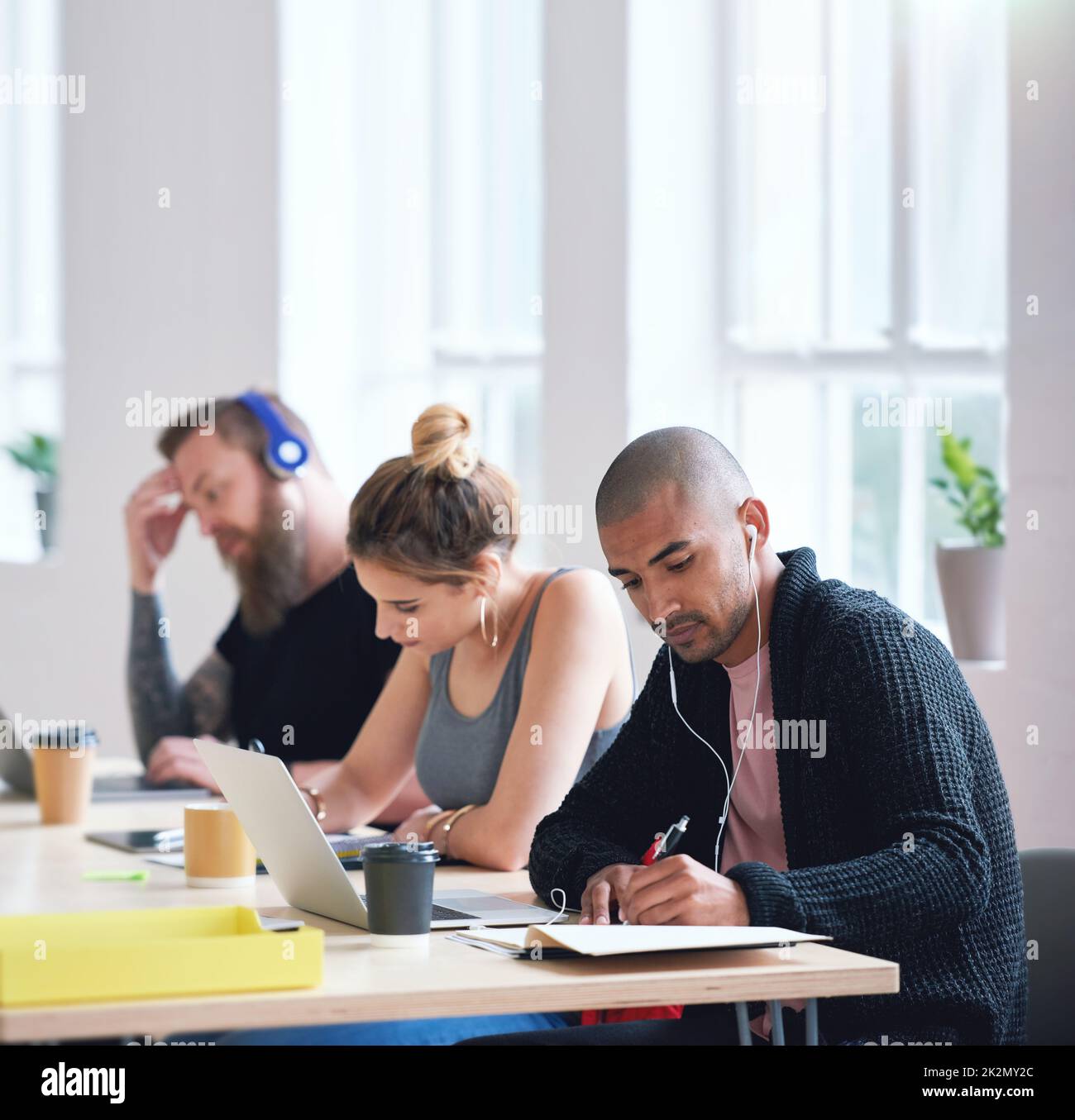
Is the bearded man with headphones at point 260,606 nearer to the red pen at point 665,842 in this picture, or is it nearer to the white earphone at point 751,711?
A: the white earphone at point 751,711

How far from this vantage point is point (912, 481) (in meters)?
3.95

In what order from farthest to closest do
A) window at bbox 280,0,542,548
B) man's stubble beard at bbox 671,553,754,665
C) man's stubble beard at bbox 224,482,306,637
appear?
window at bbox 280,0,542,548, man's stubble beard at bbox 224,482,306,637, man's stubble beard at bbox 671,553,754,665

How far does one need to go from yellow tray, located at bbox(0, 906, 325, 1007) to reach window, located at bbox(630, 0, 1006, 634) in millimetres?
2961

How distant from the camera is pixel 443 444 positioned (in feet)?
7.41

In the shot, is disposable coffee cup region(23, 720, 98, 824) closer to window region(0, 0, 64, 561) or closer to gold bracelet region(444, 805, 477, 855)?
gold bracelet region(444, 805, 477, 855)

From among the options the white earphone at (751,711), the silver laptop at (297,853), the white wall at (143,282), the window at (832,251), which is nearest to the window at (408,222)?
the white wall at (143,282)

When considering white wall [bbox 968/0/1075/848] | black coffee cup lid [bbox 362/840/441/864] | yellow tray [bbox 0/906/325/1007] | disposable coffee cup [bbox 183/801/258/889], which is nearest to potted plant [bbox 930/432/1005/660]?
white wall [bbox 968/0/1075/848]

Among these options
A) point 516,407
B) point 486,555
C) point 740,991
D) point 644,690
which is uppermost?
point 516,407

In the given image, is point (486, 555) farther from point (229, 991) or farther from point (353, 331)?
point (353, 331)

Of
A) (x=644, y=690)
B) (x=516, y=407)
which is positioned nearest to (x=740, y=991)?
(x=644, y=690)

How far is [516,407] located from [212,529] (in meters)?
1.63

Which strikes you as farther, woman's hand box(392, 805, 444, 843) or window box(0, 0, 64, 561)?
window box(0, 0, 64, 561)

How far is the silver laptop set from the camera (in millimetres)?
1482
